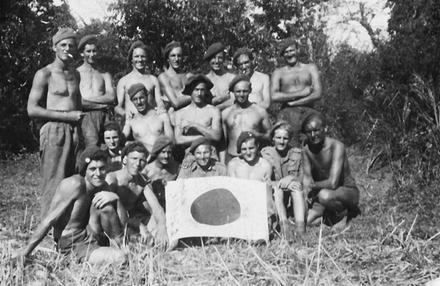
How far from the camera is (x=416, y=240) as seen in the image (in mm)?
5316

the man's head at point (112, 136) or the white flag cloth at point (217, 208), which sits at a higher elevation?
the man's head at point (112, 136)

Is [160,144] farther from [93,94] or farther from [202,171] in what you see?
[93,94]

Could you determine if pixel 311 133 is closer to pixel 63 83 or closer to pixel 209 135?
pixel 209 135

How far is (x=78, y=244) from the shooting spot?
5.20 metres

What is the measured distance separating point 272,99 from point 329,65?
279 inches

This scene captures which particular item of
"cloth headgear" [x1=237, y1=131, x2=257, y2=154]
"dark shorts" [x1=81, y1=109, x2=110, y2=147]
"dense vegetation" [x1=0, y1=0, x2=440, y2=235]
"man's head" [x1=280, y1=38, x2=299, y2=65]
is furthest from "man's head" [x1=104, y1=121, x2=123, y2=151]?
"dense vegetation" [x1=0, y1=0, x2=440, y2=235]

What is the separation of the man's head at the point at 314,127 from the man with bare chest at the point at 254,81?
1056 mm

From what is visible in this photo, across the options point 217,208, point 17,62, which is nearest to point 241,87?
point 217,208

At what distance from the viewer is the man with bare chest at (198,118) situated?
6770 millimetres

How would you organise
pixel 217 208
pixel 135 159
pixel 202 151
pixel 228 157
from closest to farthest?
pixel 217 208
pixel 135 159
pixel 202 151
pixel 228 157

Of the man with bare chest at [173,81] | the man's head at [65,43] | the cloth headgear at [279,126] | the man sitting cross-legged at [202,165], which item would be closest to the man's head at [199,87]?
the man with bare chest at [173,81]

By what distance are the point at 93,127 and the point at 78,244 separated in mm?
2041

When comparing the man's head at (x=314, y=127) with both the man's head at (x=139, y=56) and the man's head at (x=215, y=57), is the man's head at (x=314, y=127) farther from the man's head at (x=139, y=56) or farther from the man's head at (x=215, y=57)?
the man's head at (x=139, y=56)

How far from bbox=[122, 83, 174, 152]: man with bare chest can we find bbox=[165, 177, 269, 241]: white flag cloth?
46.6 inches
